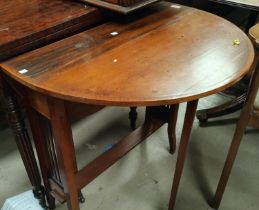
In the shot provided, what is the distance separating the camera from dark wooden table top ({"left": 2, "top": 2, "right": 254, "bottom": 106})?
0.74 meters

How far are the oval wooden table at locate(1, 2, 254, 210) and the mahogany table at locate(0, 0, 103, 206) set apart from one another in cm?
4

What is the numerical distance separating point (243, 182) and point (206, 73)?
93cm

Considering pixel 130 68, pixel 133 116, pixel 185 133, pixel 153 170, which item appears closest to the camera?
pixel 130 68

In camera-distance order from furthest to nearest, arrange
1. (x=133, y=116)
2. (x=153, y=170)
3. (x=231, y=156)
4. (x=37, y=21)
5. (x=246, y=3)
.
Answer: (x=133, y=116)
(x=153, y=170)
(x=246, y=3)
(x=231, y=156)
(x=37, y=21)

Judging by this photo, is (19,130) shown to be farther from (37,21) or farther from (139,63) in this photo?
(139,63)

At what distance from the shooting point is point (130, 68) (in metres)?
0.83

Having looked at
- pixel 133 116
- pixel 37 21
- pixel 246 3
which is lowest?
pixel 133 116

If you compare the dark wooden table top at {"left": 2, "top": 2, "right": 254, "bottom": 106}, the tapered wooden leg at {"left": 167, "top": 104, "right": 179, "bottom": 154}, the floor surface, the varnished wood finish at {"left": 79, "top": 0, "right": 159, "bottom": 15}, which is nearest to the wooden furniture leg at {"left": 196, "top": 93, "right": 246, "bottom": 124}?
the floor surface

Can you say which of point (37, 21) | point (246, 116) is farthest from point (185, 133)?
point (37, 21)

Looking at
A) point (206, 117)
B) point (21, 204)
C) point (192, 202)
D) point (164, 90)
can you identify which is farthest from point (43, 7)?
point (206, 117)

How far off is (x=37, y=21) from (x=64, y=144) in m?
0.41

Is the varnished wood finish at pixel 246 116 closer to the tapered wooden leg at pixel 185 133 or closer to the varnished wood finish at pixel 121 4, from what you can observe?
the tapered wooden leg at pixel 185 133

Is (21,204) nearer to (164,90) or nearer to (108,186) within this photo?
(108,186)

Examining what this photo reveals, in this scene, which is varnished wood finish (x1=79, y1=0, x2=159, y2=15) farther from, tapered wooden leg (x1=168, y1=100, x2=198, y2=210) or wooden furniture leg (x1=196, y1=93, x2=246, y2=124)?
wooden furniture leg (x1=196, y1=93, x2=246, y2=124)
